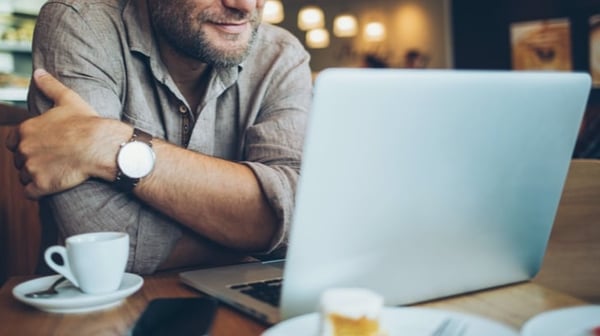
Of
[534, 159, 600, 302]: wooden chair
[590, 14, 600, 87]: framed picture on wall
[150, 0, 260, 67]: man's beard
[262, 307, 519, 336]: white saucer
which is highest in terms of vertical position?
[150, 0, 260, 67]: man's beard

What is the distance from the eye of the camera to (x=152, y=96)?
129 centimetres

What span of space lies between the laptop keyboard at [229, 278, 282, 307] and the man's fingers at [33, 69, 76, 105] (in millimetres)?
493

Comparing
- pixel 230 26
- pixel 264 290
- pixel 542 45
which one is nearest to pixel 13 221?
pixel 230 26

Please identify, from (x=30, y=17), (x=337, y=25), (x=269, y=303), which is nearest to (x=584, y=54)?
(x=337, y=25)

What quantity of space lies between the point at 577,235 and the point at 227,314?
565 millimetres

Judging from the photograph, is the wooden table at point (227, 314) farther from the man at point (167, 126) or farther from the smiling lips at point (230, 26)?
the smiling lips at point (230, 26)

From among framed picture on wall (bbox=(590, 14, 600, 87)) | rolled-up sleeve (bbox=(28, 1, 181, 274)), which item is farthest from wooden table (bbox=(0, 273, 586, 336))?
framed picture on wall (bbox=(590, 14, 600, 87))

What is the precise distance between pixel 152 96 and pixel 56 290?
55 cm

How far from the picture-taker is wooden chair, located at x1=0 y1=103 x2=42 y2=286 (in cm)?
157

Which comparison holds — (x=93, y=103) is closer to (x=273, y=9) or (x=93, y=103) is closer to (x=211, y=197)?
(x=211, y=197)

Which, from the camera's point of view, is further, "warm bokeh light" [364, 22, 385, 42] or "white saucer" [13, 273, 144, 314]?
"warm bokeh light" [364, 22, 385, 42]

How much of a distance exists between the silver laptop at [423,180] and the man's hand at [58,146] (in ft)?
1.26

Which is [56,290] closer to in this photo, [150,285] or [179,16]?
[150,285]

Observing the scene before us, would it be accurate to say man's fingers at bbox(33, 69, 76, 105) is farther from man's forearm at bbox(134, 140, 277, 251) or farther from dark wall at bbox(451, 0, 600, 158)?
dark wall at bbox(451, 0, 600, 158)
